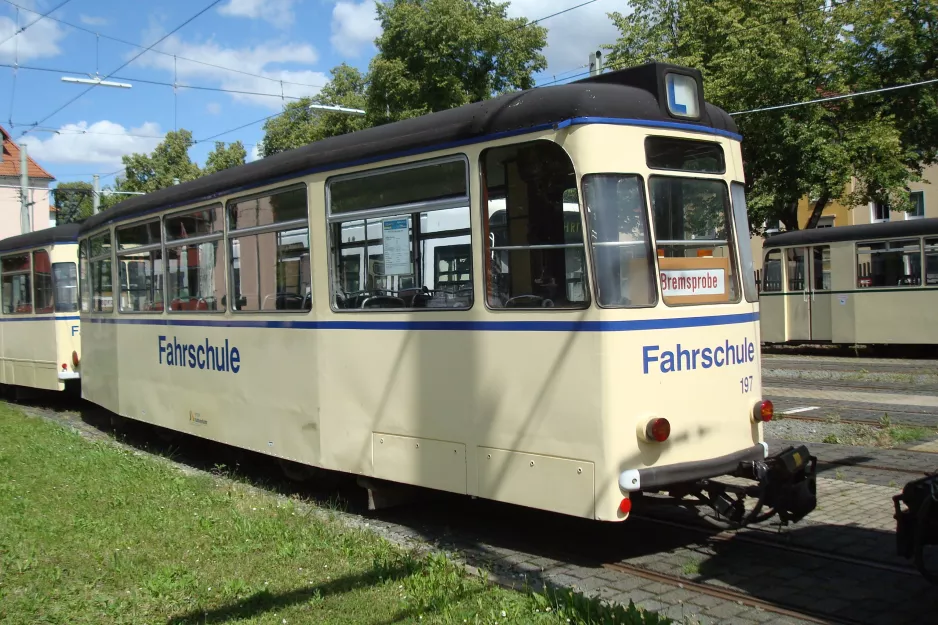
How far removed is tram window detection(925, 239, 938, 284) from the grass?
16050mm

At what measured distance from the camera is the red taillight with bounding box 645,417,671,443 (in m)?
5.29

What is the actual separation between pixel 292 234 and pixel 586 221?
2.98 meters

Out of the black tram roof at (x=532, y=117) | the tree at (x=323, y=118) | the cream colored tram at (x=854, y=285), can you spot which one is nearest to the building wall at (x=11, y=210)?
the tree at (x=323, y=118)

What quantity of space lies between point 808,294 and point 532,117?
1764 centimetres

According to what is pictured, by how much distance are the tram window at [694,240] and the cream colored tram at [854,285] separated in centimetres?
1475

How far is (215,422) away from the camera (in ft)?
28.6

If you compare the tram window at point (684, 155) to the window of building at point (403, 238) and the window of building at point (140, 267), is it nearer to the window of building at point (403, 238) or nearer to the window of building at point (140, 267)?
the window of building at point (403, 238)

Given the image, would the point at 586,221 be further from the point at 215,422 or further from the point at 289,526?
the point at 215,422

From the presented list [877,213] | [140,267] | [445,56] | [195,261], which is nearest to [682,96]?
[195,261]

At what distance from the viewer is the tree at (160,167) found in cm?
5278

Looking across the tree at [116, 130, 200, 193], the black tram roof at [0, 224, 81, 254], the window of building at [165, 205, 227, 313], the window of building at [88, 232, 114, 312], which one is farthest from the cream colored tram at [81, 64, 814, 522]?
the tree at [116, 130, 200, 193]

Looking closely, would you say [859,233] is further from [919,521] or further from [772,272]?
[919,521]

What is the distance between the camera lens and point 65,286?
50.1 ft

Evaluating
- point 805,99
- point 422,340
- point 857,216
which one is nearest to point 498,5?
point 805,99
